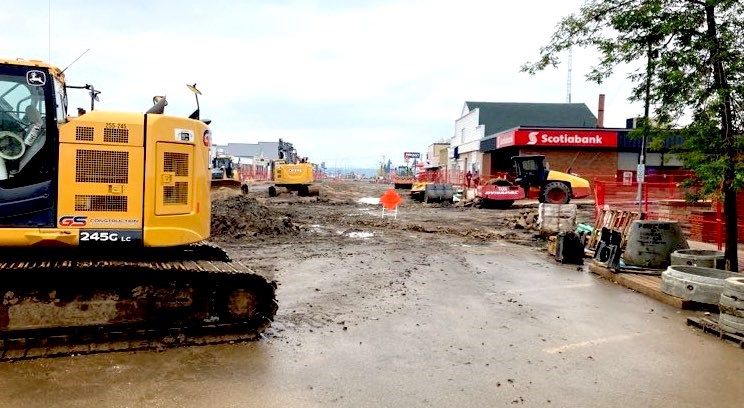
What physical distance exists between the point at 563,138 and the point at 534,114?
2285cm

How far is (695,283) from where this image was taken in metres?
8.01

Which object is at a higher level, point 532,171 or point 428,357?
point 532,171

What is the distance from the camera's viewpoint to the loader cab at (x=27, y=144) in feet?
18.8

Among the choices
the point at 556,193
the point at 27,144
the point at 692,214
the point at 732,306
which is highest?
the point at 27,144

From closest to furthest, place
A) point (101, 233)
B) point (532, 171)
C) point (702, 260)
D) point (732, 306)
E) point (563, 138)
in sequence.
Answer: point (101, 233) → point (732, 306) → point (702, 260) → point (532, 171) → point (563, 138)

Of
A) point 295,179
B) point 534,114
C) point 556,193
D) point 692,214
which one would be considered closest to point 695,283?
point 692,214

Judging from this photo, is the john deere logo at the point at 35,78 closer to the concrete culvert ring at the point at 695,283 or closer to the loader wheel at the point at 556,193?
the concrete culvert ring at the point at 695,283

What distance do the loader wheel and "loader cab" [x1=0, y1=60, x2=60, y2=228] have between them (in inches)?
897

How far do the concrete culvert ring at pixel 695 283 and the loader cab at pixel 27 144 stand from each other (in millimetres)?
8502

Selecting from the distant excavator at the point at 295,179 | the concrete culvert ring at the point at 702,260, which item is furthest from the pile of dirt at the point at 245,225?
the distant excavator at the point at 295,179

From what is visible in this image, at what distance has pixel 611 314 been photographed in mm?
7914

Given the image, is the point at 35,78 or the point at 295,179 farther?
the point at 295,179

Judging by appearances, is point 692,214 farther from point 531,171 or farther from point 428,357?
point 531,171

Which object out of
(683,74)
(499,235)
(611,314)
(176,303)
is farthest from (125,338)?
(499,235)
